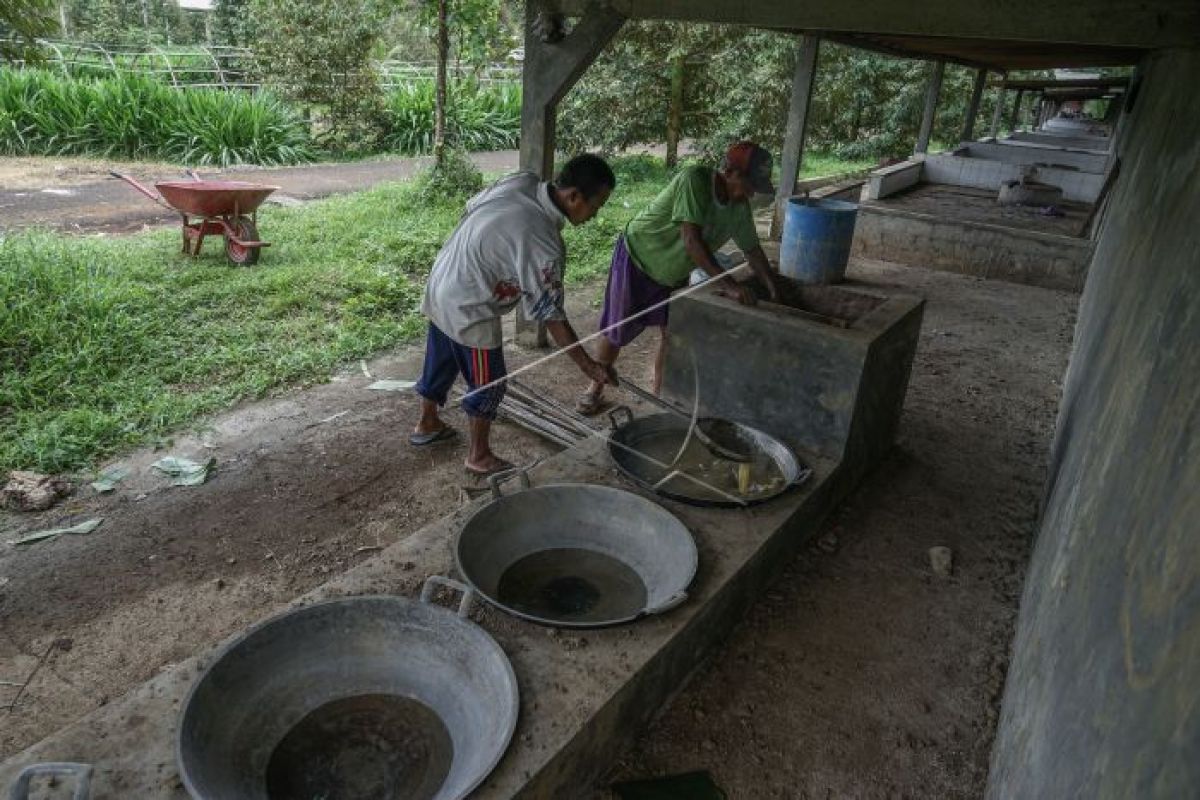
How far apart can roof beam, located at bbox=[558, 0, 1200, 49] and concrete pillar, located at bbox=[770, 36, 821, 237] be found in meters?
4.28

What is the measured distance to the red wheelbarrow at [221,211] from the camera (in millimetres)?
7086

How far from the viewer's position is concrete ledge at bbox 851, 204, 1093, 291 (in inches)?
335

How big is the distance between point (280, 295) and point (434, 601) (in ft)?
16.1

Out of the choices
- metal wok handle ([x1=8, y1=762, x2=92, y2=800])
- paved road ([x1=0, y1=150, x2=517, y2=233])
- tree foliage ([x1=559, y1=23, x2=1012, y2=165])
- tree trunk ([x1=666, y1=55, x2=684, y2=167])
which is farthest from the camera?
tree trunk ([x1=666, y1=55, x2=684, y2=167])

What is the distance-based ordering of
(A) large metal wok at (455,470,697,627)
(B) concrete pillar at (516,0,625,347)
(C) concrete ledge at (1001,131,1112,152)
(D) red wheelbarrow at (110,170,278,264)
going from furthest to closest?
1. (C) concrete ledge at (1001,131,1112,152)
2. (D) red wheelbarrow at (110,170,278,264)
3. (B) concrete pillar at (516,0,625,347)
4. (A) large metal wok at (455,470,697,627)

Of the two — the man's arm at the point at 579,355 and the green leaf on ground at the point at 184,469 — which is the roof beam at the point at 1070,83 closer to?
the man's arm at the point at 579,355

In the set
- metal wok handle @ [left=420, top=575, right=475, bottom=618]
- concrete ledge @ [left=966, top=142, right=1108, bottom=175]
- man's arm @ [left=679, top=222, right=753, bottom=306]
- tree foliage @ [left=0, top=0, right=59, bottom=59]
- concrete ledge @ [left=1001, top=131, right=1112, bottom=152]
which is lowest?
metal wok handle @ [left=420, top=575, right=475, bottom=618]

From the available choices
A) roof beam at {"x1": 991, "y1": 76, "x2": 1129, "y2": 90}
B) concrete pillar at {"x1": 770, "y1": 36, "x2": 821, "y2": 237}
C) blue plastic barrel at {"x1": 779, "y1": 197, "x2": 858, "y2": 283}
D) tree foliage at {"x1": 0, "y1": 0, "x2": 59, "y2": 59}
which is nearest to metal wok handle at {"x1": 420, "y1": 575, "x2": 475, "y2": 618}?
tree foliage at {"x1": 0, "y1": 0, "x2": 59, "y2": 59}

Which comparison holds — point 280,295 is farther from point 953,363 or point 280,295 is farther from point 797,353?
point 953,363

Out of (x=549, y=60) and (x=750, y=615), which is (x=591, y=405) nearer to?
(x=750, y=615)

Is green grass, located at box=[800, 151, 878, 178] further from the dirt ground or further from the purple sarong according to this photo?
the dirt ground

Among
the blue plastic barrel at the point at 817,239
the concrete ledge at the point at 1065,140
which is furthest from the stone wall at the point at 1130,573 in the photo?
the concrete ledge at the point at 1065,140

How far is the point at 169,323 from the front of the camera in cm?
585

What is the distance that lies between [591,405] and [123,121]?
1166 cm
